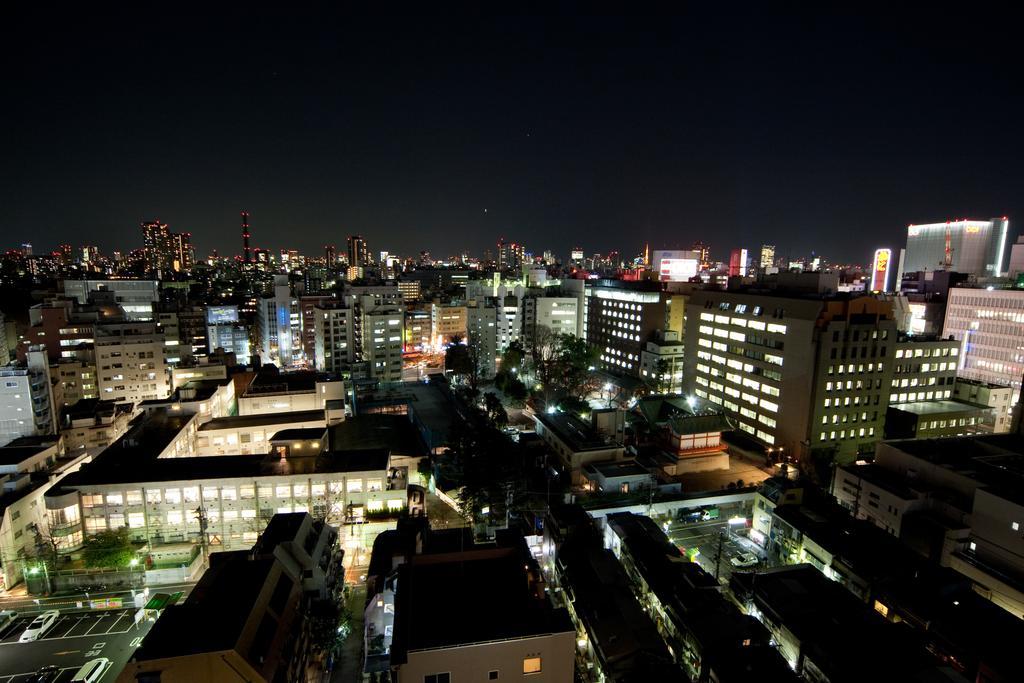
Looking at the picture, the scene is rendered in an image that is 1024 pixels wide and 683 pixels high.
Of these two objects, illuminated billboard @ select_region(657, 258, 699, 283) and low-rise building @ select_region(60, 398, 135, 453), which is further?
illuminated billboard @ select_region(657, 258, 699, 283)

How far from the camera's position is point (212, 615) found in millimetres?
A: 12266

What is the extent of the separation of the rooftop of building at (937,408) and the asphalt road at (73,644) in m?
42.2

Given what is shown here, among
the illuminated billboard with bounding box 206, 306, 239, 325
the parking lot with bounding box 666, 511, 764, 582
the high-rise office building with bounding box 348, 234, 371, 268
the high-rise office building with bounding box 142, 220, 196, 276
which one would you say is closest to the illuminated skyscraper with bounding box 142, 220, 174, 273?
the high-rise office building with bounding box 142, 220, 196, 276

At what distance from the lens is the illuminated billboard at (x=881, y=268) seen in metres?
77.0

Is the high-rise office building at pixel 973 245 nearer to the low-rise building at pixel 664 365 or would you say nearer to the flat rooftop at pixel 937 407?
the flat rooftop at pixel 937 407

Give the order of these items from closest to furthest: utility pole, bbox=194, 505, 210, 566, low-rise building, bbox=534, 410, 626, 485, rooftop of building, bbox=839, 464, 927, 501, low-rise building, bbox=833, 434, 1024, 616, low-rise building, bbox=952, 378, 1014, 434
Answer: low-rise building, bbox=833, 434, 1024, 616 < rooftop of building, bbox=839, 464, 927, 501 < utility pole, bbox=194, 505, 210, 566 < low-rise building, bbox=534, 410, 626, 485 < low-rise building, bbox=952, 378, 1014, 434

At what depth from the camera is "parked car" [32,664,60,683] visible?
15286 millimetres

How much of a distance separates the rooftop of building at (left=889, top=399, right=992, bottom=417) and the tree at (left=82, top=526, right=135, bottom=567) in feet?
142

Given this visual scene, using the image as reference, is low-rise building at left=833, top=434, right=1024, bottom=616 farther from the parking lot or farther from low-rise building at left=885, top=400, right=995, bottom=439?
low-rise building at left=885, top=400, right=995, bottom=439

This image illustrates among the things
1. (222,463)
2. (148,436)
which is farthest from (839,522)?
(148,436)

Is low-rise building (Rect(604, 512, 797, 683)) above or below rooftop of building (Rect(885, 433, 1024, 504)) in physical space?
below

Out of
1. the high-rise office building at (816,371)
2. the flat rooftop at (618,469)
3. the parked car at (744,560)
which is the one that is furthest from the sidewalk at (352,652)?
the high-rise office building at (816,371)

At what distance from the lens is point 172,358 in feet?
149

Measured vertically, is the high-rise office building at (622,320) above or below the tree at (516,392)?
above
